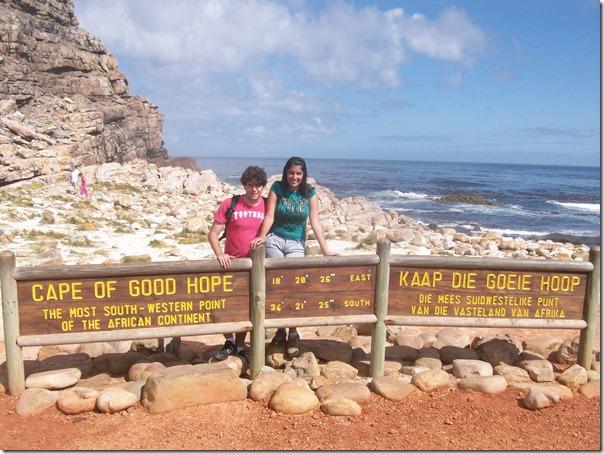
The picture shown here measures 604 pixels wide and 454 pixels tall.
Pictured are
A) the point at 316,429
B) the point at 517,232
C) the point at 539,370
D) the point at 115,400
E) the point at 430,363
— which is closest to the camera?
the point at 316,429

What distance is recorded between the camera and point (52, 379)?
5285 millimetres

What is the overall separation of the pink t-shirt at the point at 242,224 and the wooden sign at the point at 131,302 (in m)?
0.40

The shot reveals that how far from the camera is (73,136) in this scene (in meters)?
41.3

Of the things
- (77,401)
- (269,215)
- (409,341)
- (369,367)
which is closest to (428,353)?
(409,341)

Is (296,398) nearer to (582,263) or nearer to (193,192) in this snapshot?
(582,263)

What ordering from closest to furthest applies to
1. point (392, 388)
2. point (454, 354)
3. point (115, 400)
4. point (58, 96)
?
1. point (115, 400)
2. point (392, 388)
3. point (454, 354)
4. point (58, 96)

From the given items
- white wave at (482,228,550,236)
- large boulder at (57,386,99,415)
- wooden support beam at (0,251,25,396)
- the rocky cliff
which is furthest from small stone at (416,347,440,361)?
the rocky cliff

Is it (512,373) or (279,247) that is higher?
(279,247)

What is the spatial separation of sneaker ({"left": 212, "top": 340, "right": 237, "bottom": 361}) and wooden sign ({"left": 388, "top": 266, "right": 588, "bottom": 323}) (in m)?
1.97

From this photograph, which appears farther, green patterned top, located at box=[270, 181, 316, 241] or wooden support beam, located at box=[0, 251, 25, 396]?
green patterned top, located at box=[270, 181, 316, 241]

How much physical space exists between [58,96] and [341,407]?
5118cm

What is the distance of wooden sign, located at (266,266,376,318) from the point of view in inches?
218

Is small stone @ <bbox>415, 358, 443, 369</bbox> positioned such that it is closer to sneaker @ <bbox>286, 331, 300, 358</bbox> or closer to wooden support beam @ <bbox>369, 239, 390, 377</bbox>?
wooden support beam @ <bbox>369, 239, 390, 377</bbox>

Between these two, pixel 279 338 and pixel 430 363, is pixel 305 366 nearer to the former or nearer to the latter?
pixel 279 338
